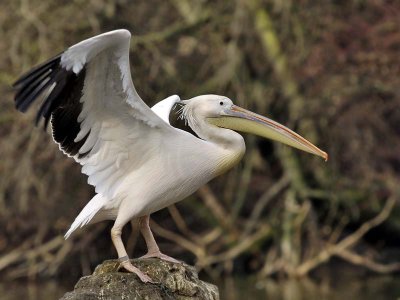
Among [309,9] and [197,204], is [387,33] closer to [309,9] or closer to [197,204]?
[309,9]

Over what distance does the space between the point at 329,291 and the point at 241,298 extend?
111 centimetres

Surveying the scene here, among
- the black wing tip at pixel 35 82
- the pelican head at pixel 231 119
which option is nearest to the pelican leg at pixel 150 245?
the pelican head at pixel 231 119

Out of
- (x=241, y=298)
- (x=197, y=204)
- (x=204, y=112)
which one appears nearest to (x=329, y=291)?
(x=241, y=298)

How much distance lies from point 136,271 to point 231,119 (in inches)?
53.8

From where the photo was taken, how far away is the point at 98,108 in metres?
6.14

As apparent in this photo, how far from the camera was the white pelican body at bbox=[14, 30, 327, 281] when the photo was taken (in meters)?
5.91

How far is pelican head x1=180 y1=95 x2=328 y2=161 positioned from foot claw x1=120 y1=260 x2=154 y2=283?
118 centimetres

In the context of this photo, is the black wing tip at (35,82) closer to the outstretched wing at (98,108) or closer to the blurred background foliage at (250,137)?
the outstretched wing at (98,108)

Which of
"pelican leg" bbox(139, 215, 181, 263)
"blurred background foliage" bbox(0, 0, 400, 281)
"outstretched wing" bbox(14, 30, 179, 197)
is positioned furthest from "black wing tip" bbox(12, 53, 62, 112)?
"blurred background foliage" bbox(0, 0, 400, 281)

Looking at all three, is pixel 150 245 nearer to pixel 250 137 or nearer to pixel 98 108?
pixel 98 108

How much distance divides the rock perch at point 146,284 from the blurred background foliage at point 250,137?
6.13 m

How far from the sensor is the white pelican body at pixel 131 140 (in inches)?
233

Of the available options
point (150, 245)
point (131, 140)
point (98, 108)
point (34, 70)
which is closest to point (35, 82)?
point (34, 70)

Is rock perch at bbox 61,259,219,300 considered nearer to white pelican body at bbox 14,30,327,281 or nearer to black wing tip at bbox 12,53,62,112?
white pelican body at bbox 14,30,327,281
